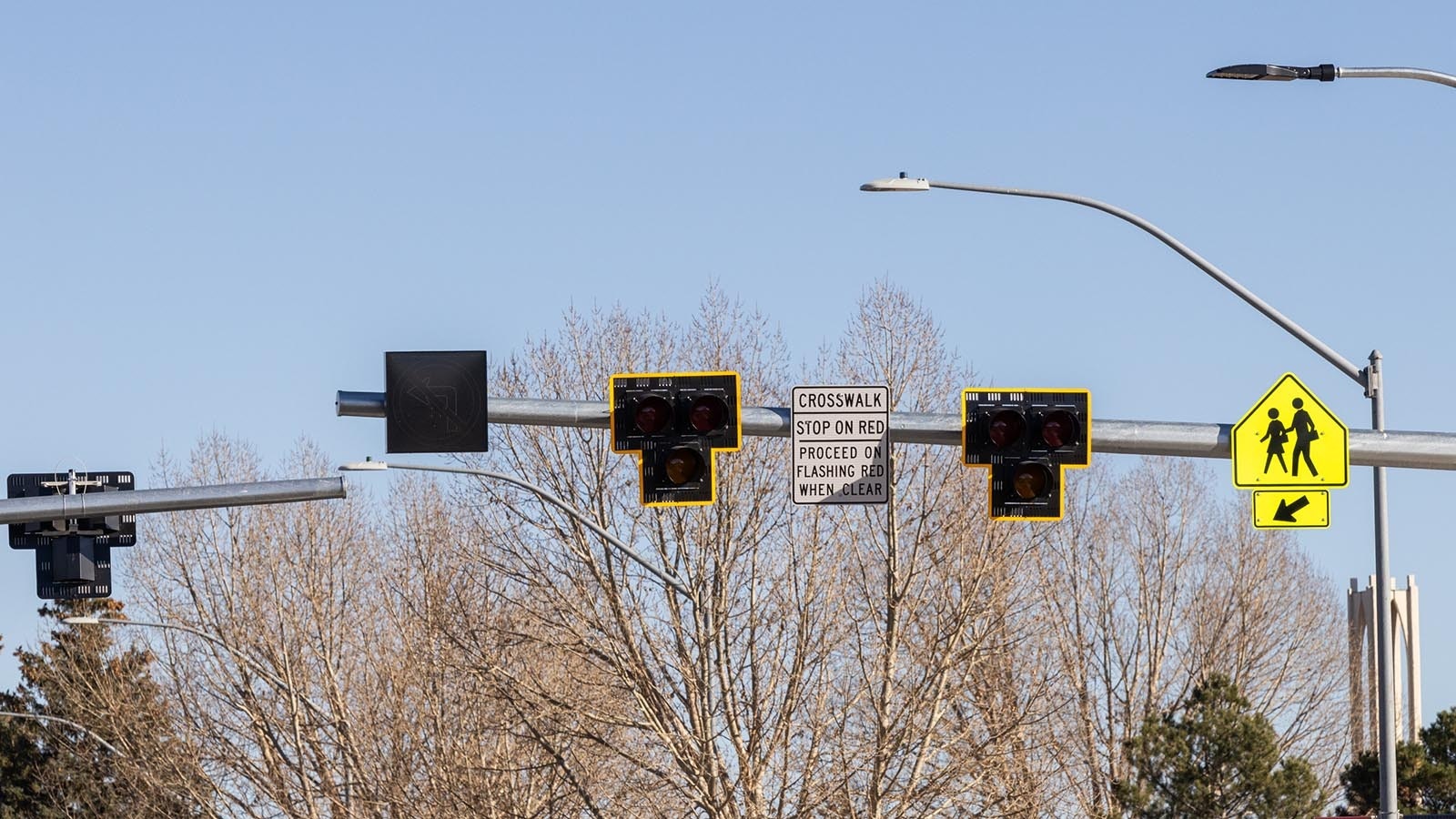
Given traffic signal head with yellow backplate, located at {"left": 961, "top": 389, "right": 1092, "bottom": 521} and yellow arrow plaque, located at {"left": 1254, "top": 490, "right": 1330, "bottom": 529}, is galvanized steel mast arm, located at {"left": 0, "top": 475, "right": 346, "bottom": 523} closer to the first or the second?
traffic signal head with yellow backplate, located at {"left": 961, "top": 389, "right": 1092, "bottom": 521}

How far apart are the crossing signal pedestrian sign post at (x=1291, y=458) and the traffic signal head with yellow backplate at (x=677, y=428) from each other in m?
3.88

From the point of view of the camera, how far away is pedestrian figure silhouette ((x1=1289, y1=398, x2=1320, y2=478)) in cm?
1598

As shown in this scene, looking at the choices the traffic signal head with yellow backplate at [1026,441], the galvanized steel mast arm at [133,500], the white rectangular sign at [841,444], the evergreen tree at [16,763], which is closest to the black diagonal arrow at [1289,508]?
the traffic signal head with yellow backplate at [1026,441]

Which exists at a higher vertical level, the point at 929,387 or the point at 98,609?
the point at 929,387

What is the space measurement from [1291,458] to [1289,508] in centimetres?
40

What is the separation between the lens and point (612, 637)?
3075 cm

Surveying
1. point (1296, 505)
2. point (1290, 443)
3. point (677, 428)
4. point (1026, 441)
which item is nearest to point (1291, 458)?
point (1290, 443)

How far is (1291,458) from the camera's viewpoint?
16.0 metres

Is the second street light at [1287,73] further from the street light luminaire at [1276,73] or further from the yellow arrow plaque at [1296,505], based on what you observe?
the yellow arrow plaque at [1296,505]

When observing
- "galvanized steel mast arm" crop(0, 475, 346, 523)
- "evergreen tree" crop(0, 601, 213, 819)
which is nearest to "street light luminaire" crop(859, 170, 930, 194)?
"galvanized steel mast arm" crop(0, 475, 346, 523)

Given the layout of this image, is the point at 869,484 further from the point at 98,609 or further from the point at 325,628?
the point at 98,609

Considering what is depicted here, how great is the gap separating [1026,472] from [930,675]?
15.5 m

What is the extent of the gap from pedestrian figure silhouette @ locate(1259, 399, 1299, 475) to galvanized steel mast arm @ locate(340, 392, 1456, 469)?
1.84 feet

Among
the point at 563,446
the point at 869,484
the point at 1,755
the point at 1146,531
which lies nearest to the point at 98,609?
the point at 1,755
